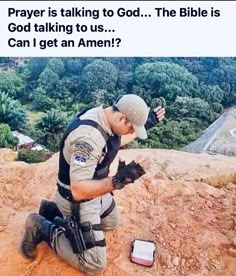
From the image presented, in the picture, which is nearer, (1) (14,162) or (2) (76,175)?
(2) (76,175)

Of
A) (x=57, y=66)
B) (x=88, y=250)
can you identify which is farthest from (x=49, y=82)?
(x=88, y=250)

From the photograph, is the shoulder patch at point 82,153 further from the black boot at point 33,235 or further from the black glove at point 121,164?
the black boot at point 33,235

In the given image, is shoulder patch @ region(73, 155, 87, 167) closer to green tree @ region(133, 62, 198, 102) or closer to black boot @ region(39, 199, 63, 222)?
black boot @ region(39, 199, 63, 222)

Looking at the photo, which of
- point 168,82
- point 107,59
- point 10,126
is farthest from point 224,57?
point 10,126

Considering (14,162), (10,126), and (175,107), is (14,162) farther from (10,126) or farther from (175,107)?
(175,107)

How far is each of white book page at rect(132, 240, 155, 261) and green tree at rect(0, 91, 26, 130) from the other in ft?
1.59

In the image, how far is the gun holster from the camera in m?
1.52

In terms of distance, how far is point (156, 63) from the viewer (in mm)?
1645

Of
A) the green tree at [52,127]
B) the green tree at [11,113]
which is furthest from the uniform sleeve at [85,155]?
the green tree at [11,113]

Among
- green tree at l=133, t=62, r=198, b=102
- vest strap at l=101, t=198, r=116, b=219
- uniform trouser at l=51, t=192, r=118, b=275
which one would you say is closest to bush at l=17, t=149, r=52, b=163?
uniform trouser at l=51, t=192, r=118, b=275

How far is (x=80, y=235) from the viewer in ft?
4.99

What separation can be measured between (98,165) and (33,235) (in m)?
0.30

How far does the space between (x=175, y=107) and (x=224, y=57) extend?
0.70 ft

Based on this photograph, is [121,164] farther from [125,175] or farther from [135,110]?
[135,110]
